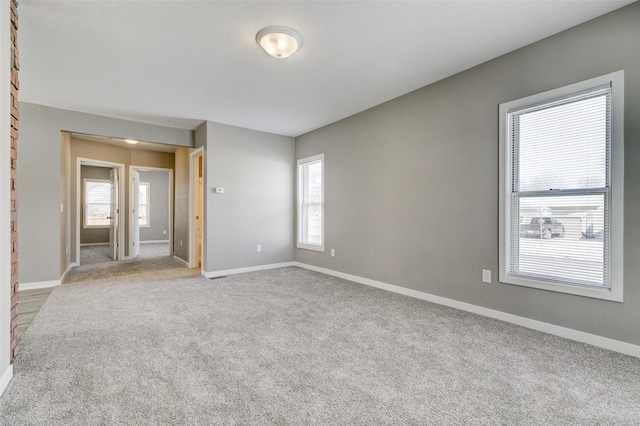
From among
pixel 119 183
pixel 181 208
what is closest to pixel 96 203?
pixel 119 183

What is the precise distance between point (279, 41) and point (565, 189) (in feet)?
9.03

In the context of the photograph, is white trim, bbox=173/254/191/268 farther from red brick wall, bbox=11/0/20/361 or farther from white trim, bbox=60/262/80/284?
red brick wall, bbox=11/0/20/361

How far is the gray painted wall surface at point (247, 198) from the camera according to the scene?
4828 mm

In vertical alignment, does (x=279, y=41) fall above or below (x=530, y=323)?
above

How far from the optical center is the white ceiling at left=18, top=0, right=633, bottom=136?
2195mm

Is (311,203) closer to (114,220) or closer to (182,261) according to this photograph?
(182,261)

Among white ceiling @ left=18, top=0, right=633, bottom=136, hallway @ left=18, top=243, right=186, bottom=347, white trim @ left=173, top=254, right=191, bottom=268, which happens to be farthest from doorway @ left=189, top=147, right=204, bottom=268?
white ceiling @ left=18, top=0, right=633, bottom=136

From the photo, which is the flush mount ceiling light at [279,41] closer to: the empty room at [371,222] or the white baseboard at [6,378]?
the empty room at [371,222]

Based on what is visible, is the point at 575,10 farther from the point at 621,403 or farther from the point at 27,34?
the point at 27,34

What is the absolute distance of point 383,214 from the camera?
4.10m

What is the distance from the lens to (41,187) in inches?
163

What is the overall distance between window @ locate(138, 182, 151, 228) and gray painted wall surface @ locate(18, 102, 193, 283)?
5.57m

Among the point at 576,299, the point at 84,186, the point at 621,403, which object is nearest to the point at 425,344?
the point at 621,403

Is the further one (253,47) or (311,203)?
(311,203)
